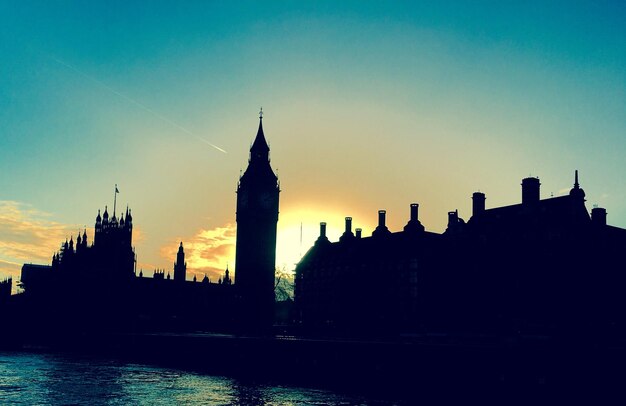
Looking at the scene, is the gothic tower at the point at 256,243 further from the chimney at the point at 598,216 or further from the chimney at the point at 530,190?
the chimney at the point at 598,216

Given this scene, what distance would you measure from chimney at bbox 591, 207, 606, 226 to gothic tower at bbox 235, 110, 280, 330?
158 feet

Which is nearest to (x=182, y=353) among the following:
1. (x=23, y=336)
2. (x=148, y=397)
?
(x=148, y=397)

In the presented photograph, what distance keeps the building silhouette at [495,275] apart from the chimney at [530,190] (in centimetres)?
8

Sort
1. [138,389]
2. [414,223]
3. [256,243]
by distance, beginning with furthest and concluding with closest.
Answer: [256,243] → [414,223] → [138,389]

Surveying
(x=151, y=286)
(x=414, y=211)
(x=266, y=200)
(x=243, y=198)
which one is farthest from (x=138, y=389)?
(x=151, y=286)

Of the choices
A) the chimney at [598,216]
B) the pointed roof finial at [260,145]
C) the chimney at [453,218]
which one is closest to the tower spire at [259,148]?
the pointed roof finial at [260,145]

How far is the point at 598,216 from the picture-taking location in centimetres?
5591

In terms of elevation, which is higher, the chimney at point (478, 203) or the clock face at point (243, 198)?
the clock face at point (243, 198)

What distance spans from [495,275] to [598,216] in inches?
387

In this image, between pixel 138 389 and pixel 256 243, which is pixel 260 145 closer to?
pixel 256 243

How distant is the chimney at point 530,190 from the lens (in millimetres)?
55938

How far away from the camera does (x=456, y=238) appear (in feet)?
209

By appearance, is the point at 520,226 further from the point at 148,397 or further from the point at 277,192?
the point at 277,192

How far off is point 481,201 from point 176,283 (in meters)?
77.9
